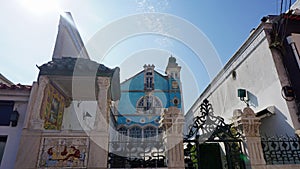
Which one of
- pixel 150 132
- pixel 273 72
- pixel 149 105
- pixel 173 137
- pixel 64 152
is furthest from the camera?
pixel 149 105

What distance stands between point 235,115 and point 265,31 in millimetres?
2792

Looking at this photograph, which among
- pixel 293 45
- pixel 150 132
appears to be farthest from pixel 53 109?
pixel 150 132

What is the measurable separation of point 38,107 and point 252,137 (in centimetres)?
495

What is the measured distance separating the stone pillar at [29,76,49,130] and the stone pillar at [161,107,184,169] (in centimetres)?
275

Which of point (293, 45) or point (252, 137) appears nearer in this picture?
point (252, 137)

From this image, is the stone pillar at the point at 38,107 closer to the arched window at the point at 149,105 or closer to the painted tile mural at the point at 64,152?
the painted tile mural at the point at 64,152

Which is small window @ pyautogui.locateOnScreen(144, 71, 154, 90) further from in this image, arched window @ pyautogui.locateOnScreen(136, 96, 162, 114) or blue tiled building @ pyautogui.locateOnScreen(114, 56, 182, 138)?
arched window @ pyautogui.locateOnScreen(136, 96, 162, 114)

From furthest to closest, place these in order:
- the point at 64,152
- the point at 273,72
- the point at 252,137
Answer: the point at 273,72
the point at 252,137
the point at 64,152

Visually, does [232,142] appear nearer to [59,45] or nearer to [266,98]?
[266,98]

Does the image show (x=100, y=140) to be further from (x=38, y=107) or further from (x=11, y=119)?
(x=11, y=119)

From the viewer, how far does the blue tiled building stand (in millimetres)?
16406

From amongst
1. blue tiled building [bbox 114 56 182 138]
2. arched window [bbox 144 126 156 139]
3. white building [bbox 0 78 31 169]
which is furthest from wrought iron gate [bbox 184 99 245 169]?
arched window [bbox 144 126 156 139]

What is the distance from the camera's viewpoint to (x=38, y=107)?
167 inches

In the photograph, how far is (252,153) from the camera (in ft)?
13.2
